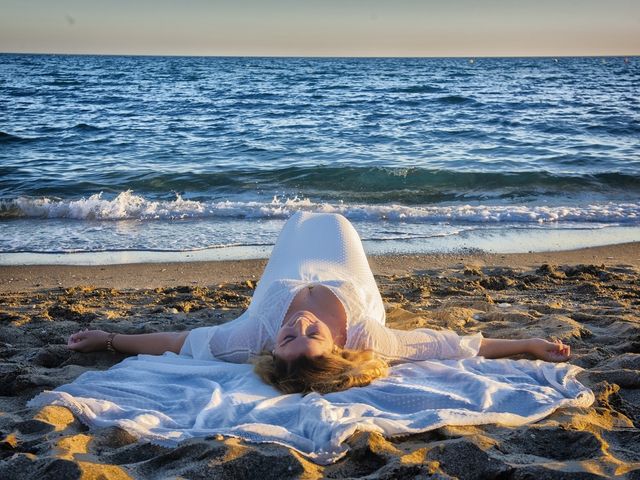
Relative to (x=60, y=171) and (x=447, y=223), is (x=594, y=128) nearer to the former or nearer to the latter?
(x=447, y=223)

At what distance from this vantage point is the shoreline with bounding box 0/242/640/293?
6492mm

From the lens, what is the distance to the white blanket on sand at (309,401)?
10.0 ft

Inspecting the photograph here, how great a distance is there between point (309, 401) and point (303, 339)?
34 cm

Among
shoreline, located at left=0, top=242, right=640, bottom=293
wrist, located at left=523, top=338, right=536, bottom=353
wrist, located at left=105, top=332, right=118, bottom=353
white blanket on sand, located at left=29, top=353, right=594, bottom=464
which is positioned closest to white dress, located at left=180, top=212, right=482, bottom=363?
white blanket on sand, located at left=29, top=353, right=594, bottom=464

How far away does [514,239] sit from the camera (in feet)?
26.7

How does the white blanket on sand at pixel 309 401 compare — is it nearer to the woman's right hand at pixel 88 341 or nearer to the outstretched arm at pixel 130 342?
the outstretched arm at pixel 130 342

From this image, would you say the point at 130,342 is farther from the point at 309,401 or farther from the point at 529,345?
the point at 529,345

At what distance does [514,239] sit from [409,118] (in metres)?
13.1

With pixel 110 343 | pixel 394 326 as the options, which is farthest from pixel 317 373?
pixel 110 343

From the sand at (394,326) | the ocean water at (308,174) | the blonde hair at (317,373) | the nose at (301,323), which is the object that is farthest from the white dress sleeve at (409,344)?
the ocean water at (308,174)

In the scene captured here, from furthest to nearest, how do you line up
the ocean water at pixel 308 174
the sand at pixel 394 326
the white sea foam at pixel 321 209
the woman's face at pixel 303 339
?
the white sea foam at pixel 321 209 → the ocean water at pixel 308 174 → the woman's face at pixel 303 339 → the sand at pixel 394 326

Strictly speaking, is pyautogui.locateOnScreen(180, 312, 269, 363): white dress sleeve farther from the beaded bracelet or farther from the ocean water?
the ocean water

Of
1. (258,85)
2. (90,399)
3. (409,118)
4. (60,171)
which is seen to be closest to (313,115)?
(409,118)

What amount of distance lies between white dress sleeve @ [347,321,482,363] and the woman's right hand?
170 centimetres
